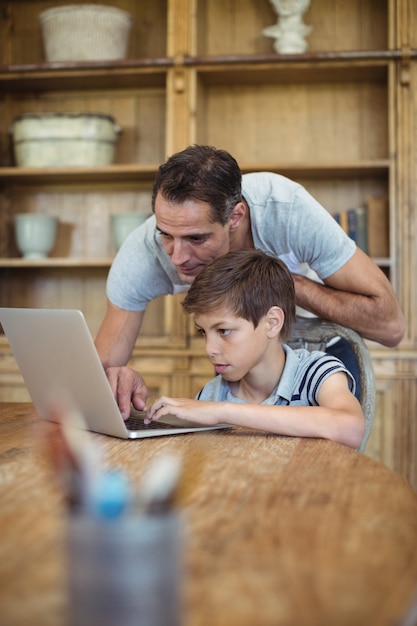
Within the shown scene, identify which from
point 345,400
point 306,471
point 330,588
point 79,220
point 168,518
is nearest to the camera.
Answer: point 168,518

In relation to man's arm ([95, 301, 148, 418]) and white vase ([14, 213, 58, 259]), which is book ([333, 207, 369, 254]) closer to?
white vase ([14, 213, 58, 259])

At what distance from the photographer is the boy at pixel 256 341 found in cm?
160

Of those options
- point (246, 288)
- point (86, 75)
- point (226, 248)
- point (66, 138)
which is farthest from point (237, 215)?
point (86, 75)

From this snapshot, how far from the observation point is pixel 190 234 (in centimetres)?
181

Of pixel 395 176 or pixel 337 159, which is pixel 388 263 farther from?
pixel 337 159

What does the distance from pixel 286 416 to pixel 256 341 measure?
32cm

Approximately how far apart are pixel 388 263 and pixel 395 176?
0.35m

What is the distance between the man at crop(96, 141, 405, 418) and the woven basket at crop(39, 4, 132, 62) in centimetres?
154

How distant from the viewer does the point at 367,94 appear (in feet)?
11.4

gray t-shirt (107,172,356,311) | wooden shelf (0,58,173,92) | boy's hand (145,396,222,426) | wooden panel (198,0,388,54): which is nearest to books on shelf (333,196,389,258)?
wooden panel (198,0,388,54)

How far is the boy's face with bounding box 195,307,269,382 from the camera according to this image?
165 centimetres

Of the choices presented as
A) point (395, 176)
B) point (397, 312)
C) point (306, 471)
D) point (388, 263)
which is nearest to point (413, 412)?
point (388, 263)

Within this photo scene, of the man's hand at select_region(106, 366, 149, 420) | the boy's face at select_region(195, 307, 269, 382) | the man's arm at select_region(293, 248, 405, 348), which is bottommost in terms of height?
the man's hand at select_region(106, 366, 149, 420)

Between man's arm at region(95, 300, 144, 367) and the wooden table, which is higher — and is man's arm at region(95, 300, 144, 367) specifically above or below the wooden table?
above
